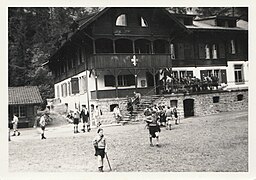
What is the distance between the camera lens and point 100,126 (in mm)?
5055

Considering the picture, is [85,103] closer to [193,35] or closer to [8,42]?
[8,42]

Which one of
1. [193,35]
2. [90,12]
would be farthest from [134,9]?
[193,35]

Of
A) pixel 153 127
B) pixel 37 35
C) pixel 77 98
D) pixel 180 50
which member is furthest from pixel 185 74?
pixel 37 35

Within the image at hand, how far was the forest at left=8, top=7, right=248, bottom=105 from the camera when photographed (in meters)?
4.86

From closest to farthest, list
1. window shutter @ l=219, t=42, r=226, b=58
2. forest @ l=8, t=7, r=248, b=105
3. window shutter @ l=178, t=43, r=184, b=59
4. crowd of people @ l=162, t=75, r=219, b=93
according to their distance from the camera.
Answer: forest @ l=8, t=7, r=248, b=105
crowd of people @ l=162, t=75, r=219, b=93
window shutter @ l=178, t=43, r=184, b=59
window shutter @ l=219, t=42, r=226, b=58

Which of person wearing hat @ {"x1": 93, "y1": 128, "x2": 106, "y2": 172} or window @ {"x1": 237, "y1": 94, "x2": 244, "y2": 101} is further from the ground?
window @ {"x1": 237, "y1": 94, "x2": 244, "y2": 101}

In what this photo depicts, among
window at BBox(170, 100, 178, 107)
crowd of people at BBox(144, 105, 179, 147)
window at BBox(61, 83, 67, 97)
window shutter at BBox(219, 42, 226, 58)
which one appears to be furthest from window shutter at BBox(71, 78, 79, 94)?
window shutter at BBox(219, 42, 226, 58)

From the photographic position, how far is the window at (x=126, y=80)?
5.40 meters

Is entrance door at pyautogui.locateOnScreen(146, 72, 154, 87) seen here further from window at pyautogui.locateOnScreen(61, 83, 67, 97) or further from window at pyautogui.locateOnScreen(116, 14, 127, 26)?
window at pyautogui.locateOnScreen(61, 83, 67, 97)

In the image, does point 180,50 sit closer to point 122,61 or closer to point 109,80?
point 122,61

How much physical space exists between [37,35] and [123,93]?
1.31 meters

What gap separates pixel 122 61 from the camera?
544 cm

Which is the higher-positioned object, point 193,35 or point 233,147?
point 193,35

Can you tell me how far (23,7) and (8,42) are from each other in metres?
0.44
